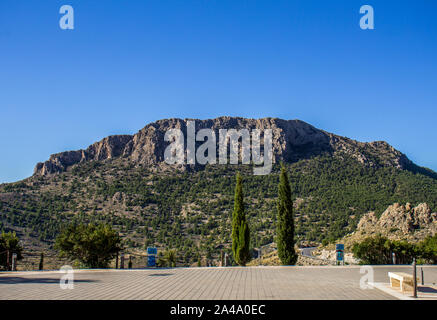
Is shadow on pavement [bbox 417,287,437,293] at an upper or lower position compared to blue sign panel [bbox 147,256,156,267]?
upper

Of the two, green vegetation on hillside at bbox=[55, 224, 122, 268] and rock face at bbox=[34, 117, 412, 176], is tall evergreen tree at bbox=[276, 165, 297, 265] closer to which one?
green vegetation on hillside at bbox=[55, 224, 122, 268]

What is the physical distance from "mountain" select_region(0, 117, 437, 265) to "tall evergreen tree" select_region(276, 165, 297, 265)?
2001cm

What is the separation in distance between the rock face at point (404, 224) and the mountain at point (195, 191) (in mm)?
6149

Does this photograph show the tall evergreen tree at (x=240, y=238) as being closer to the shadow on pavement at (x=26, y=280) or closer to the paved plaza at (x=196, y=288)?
the paved plaza at (x=196, y=288)

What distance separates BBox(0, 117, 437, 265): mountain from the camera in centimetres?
4872

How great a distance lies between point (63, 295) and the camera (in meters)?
9.64

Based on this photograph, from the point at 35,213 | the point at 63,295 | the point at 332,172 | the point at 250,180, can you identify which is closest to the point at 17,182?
the point at 35,213

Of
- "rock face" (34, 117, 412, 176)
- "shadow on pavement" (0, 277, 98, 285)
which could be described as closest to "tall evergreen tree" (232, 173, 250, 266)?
"shadow on pavement" (0, 277, 98, 285)

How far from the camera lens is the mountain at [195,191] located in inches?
1918

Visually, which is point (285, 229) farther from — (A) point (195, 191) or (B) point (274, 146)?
(B) point (274, 146)

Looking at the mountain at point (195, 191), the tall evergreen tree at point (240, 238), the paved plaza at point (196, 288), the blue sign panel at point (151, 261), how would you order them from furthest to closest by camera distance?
the mountain at point (195, 191)
the tall evergreen tree at point (240, 238)
the blue sign panel at point (151, 261)
the paved plaza at point (196, 288)

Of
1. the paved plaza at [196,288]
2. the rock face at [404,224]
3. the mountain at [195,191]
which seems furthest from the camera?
the mountain at [195,191]

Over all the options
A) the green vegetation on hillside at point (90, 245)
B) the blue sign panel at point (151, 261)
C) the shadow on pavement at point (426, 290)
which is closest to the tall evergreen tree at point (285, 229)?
the blue sign panel at point (151, 261)

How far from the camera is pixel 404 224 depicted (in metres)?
39.4
